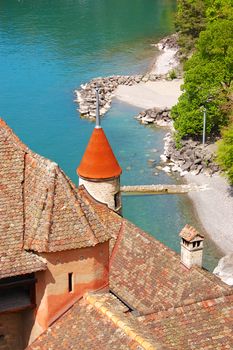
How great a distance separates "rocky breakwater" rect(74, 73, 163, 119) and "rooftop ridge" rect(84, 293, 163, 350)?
49.8 meters

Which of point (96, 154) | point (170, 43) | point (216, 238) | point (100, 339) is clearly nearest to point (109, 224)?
point (96, 154)

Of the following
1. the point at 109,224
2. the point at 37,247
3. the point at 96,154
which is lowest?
the point at 109,224

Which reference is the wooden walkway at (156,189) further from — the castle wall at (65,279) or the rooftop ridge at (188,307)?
the castle wall at (65,279)

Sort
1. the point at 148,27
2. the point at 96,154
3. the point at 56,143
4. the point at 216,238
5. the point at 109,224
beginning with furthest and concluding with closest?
the point at 148,27, the point at 56,143, the point at 216,238, the point at 96,154, the point at 109,224

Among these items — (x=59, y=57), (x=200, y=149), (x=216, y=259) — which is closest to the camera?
(x=216, y=259)

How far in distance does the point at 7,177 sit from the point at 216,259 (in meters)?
23.6

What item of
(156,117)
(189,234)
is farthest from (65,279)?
(156,117)

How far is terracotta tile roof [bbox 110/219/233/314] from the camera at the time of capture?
2386cm

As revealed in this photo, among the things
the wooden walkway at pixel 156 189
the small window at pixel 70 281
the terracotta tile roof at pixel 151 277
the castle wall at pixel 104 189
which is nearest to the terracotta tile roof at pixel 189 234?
the terracotta tile roof at pixel 151 277

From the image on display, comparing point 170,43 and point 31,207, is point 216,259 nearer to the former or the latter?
point 31,207

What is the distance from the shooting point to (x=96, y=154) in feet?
96.1

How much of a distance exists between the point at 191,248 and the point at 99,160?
6.20 meters

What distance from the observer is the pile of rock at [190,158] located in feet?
169

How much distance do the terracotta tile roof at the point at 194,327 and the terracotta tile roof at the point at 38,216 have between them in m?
4.12
